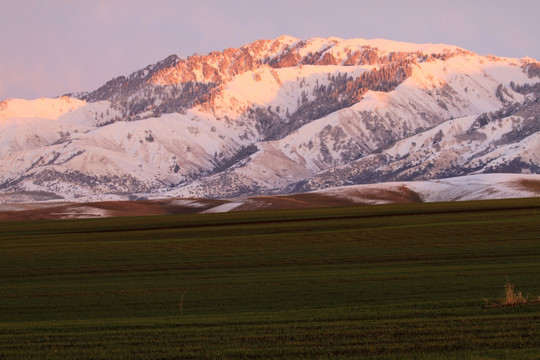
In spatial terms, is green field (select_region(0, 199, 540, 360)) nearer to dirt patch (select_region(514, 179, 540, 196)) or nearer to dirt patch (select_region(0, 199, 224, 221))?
dirt patch (select_region(0, 199, 224, 221))

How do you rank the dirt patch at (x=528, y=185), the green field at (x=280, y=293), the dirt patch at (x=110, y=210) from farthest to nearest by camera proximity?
the dirt patch at (x=528, y=185), the dirt patch at (x=110, y=210), the green field at (x=280, y=293)

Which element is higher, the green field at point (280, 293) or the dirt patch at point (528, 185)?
the green field at point (280, 293)

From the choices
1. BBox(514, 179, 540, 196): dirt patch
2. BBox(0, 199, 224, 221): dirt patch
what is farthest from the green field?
BBox(514, 179, 540, 196): dirt patch

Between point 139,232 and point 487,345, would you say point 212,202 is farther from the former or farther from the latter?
point 487,345

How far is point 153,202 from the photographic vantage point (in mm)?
160000

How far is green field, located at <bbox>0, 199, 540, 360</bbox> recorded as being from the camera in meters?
19.5

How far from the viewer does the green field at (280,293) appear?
1948 centimetres

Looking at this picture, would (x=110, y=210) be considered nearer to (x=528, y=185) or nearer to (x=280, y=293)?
(x=528, y=185)

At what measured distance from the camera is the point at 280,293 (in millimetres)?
32125

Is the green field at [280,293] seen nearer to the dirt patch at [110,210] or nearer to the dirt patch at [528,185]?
the dirt patch at [110,210]

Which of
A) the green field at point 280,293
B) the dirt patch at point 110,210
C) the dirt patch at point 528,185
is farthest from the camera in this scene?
the dirt patch at point 528,185

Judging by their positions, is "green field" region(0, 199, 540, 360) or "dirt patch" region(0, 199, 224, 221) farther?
"dirt patch" region(0, 199, 224, 221)

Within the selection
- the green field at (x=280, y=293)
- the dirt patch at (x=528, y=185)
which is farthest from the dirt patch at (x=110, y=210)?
the green field at (x=280, y=293)

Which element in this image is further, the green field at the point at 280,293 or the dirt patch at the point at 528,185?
the dirt patch at the point at 528,185
